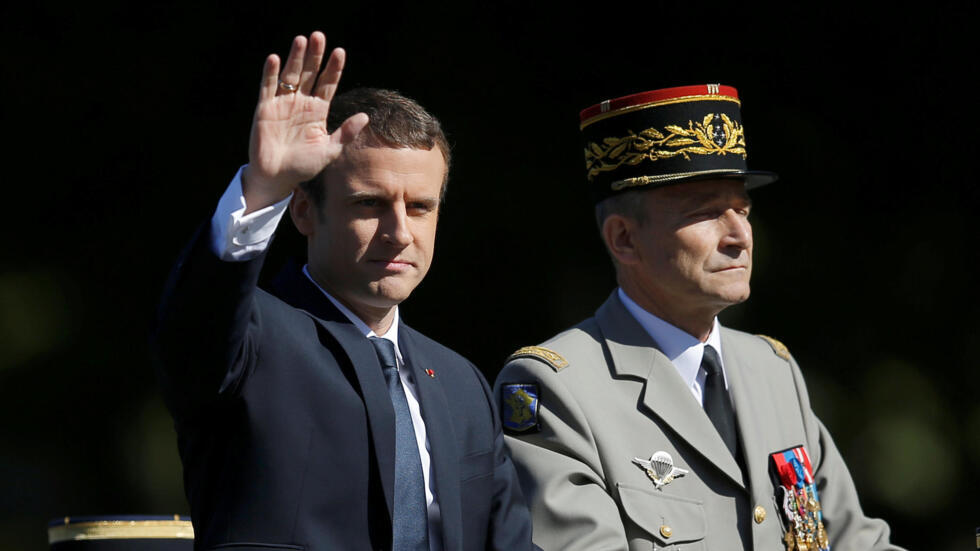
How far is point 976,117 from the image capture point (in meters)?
5.23

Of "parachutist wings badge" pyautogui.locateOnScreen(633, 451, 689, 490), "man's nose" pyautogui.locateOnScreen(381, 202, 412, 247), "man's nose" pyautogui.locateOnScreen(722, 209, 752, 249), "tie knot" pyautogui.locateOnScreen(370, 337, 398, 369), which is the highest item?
"man's nose" pyautogui.locateOnScreen(381, 202, 412, 247)

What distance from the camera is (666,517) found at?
10.2 feet

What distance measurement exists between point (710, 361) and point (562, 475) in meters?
0.56

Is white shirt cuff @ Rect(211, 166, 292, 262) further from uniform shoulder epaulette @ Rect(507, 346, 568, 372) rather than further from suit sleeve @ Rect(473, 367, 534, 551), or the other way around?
uniform shoulder epaulette @ Rect(507, 346, 568, 372)

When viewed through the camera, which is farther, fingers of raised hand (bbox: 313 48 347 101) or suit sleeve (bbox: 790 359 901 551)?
suit sleeve (bbox: 790 359 901 551)

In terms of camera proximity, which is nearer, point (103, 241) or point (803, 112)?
point (103, 241)

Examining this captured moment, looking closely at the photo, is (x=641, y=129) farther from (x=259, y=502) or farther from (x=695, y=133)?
(x=259, y=502)

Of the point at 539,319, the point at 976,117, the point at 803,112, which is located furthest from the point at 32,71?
the point at 976,117

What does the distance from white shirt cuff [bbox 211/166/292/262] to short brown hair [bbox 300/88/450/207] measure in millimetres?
464

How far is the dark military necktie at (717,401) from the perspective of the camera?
3.31m

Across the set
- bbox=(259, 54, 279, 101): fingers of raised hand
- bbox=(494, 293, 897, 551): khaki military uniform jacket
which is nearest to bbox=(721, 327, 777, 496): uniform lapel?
bbox=(494, 293, 897, 551): khaki military uniform jacket

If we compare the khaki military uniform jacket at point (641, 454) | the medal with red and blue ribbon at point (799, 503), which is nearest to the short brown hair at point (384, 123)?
the khaki military uniform jacket at point (641, 454)

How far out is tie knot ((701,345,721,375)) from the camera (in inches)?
133

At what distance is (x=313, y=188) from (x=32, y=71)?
2.01m
